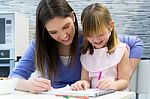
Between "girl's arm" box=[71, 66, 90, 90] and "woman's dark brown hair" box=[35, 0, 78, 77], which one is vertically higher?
"woman's dark brown hair" box=[35, 0, 78, 77]

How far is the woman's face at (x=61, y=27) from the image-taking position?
1.34 metres

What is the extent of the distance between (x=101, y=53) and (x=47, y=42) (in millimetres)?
300

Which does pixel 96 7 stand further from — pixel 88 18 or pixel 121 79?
pixel 121 79

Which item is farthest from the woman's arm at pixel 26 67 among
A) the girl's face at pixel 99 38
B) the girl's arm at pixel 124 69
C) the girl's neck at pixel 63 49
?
the girl's arm at pixel 124 69

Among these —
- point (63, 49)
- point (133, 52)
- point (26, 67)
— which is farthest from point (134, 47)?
point (26, 67)

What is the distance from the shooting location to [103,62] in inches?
53.7

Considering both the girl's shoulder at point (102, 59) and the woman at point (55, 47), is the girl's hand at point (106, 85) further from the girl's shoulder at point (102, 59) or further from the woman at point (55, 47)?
the woman at point (55, 47)

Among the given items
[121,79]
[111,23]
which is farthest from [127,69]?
[111,23]

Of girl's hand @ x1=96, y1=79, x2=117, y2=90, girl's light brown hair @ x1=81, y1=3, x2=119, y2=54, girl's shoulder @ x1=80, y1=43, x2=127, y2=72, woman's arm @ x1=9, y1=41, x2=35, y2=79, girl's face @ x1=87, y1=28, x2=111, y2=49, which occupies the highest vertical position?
girl's light brown hair @ x1=81, y1=3, x2=119, y2=54

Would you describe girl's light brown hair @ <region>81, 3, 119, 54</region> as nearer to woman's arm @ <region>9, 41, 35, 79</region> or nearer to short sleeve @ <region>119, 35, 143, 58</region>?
short sleeve @ <region>119, 35, 143, 58</region>

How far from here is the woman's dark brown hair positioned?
137 cm

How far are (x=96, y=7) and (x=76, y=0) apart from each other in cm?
160

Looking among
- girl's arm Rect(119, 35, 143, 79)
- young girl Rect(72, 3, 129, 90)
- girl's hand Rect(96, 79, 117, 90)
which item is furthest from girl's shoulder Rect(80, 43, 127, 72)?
girl's hand Rect(96, 79, 117, 90)

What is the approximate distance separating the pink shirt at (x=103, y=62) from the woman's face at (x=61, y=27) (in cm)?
14
